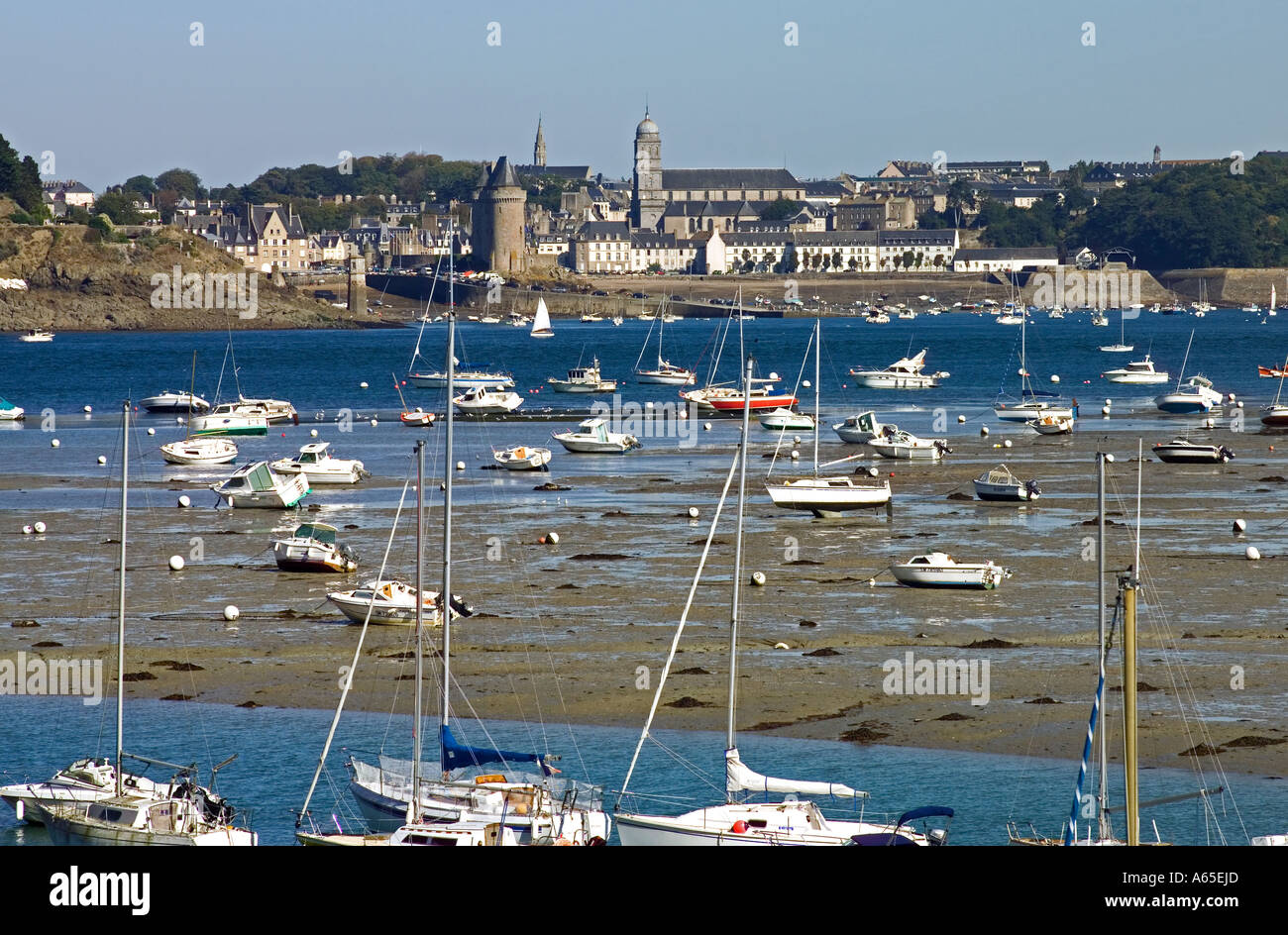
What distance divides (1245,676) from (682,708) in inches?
277

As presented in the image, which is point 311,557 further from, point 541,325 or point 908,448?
point 541,325

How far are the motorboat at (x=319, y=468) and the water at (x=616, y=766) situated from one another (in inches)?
871

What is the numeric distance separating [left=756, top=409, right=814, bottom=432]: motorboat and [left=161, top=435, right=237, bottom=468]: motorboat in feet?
60.9

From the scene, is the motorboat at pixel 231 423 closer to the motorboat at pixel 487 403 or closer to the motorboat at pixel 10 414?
the motorboat at pixel 487 403

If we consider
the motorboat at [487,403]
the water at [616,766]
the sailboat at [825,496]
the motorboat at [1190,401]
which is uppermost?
the motorboat at [1190,401]

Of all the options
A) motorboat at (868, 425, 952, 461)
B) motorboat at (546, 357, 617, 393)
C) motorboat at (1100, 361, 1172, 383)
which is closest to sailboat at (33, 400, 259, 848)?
motorboat at (868, 425, 952, 461)

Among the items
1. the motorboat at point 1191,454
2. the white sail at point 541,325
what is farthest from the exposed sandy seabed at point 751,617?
the white sail at point 541,325

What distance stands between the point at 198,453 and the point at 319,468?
25.2 feet

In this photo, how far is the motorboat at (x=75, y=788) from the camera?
14.8m

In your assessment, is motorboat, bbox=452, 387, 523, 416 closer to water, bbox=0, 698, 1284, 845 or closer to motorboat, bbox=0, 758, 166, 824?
water, bbox=0, 698, 1284, 845

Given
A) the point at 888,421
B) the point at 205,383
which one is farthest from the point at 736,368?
the point at 888,421

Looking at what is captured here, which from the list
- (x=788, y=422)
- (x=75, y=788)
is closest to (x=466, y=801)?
(x=75, y=788)

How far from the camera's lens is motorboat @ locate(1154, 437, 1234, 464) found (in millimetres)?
45062

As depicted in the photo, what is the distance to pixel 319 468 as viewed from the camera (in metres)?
42.4
